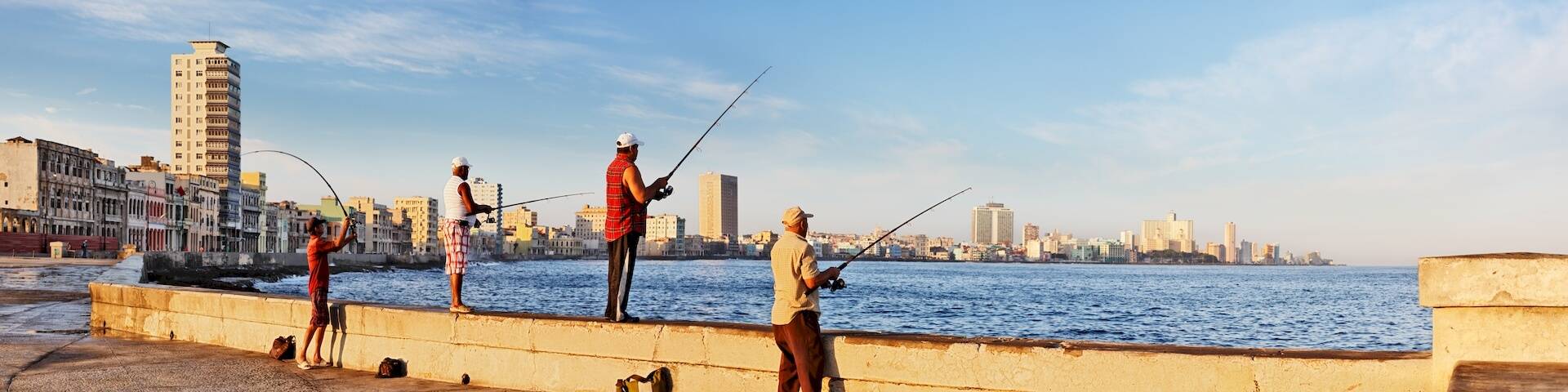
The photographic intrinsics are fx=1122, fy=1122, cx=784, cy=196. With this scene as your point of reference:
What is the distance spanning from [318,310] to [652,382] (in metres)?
3.35

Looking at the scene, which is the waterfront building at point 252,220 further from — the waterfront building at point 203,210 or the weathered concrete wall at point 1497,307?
the weathered concrete wall at point 1497,307

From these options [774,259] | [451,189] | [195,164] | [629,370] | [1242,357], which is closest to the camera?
[1242,357]

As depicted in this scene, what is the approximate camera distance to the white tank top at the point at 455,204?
8.36 metres

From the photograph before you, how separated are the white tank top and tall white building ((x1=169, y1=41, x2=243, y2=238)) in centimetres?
15476

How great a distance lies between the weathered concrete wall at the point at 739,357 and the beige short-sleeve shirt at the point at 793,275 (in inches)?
13.7

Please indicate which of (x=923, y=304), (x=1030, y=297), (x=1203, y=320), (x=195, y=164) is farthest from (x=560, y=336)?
(x=195, y=164)

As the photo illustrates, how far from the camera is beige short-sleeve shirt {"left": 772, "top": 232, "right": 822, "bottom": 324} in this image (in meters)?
5.95

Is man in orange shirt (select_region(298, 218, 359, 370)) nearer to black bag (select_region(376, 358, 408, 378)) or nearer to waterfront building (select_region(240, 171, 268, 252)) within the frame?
black bag (select_region(376, 358, 408, 378))

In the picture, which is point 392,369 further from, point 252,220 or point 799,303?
point 252,220

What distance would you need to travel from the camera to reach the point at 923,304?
170 ft

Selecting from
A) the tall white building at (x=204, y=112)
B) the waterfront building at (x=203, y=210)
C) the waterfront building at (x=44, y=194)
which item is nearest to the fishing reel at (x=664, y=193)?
the waterfront building at (x=44, y=194)

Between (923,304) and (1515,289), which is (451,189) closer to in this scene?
(1515,289)

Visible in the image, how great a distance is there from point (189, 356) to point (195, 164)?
15755 cm

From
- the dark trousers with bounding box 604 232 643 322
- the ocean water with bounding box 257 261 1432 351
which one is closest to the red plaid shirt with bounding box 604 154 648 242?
the dark trousers with bounding box 604 232 643 322
